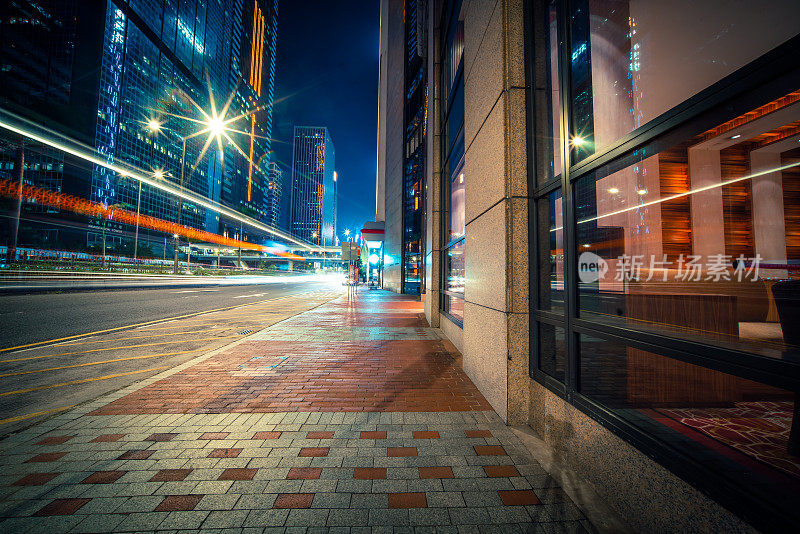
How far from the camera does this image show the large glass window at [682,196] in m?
1.53

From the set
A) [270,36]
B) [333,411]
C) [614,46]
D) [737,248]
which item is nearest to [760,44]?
[614,46]

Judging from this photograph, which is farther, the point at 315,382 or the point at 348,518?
the point at 315,382

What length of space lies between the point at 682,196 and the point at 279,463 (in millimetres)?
7846

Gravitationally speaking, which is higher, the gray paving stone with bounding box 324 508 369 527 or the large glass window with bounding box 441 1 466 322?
the large glass window with bounding box 441 1 466 322

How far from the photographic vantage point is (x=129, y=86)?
78000mm

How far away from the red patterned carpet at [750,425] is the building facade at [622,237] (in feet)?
0.08

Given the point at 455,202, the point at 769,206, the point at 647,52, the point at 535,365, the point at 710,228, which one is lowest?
the point at 535,365

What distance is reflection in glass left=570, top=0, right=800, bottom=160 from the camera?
1.80 metres

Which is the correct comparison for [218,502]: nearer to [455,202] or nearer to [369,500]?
[369,500]

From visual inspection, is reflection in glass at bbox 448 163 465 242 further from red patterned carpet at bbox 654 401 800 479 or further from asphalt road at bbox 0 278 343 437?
asphalt road at bbox 0 278 343 437

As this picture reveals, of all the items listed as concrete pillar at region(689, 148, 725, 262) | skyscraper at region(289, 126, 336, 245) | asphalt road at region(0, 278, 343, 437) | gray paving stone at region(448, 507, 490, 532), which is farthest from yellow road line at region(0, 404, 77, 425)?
skyscraper at region(289, 126, 336, 245)

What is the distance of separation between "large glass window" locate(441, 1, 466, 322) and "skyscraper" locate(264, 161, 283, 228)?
190888mm

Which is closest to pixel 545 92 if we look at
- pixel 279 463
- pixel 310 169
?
pixel 279 463

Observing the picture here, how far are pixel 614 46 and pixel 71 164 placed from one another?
91136 mm
